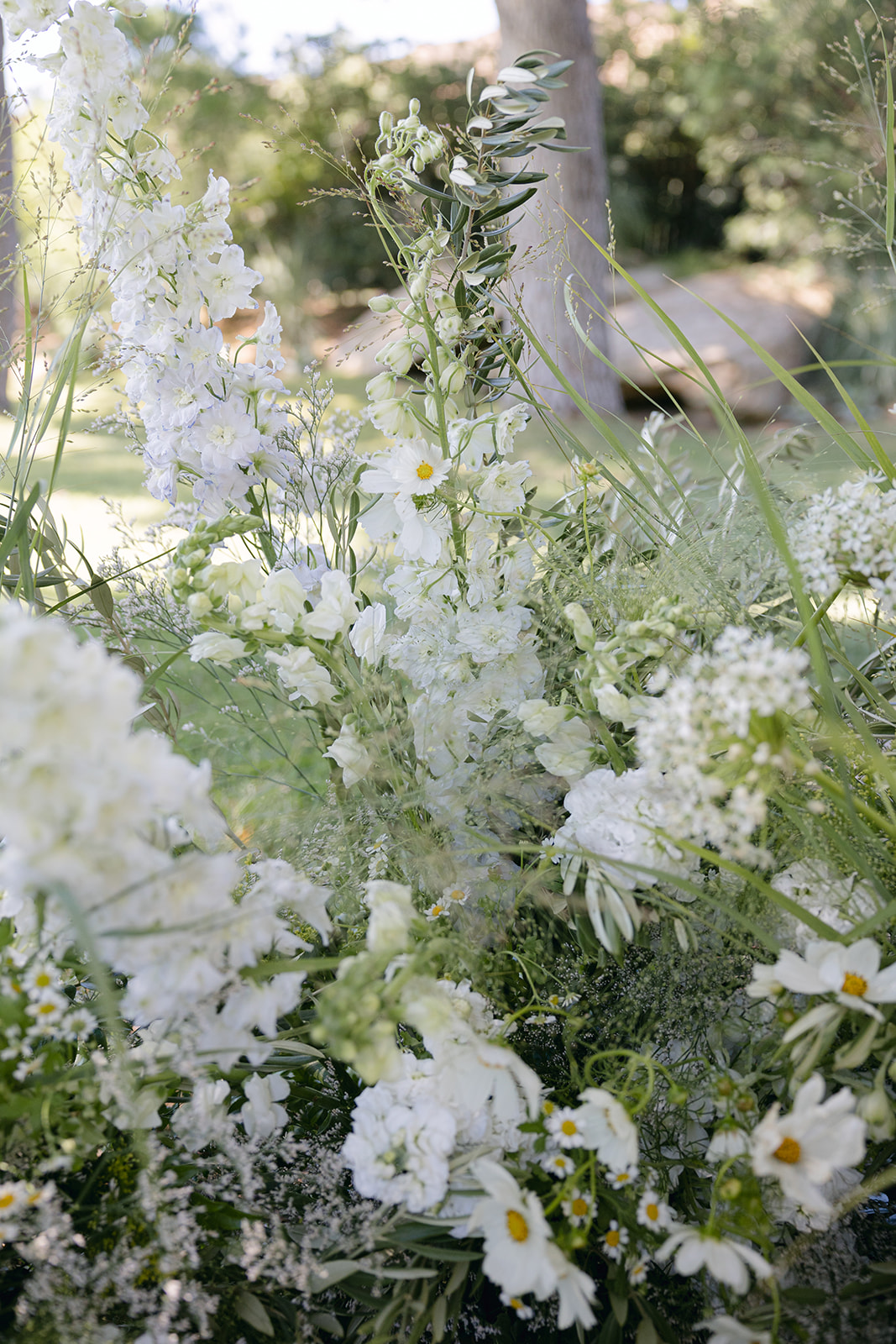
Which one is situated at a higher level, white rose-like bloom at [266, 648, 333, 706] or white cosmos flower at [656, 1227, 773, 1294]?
white rose-like bloom at [266, 648, 333, 706]

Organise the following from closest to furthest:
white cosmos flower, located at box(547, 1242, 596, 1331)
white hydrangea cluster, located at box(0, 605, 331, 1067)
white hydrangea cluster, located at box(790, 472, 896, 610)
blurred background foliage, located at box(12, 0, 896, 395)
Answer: white hydrangea cluster, located at box(0, 605, 331, 1067) < white cosmos flower, located at box(547, 1242, 596, 1331) < white hydrangea cluster, located at box(790, 472, 896, 610) < blurred background foliage, located at box(12, 0, 896, 395)

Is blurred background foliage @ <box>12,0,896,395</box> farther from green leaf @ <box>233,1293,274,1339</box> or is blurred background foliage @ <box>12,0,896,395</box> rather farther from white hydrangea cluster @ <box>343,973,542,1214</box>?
green leaf @ <box>233,1293,274,1339</box>

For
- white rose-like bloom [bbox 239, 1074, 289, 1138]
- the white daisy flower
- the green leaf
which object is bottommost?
the green leaf

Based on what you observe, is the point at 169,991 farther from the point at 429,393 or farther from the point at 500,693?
the point at 429,393

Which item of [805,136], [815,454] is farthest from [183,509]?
[805,136]

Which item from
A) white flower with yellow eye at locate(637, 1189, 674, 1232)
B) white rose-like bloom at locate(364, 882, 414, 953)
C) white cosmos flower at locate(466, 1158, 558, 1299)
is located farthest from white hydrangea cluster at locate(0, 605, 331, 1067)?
white flower with yellow eye at locate(637, 1189, 674, 1232)

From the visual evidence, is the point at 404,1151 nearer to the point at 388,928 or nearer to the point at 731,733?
the point at 388,928

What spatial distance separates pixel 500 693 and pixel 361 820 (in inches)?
6.4

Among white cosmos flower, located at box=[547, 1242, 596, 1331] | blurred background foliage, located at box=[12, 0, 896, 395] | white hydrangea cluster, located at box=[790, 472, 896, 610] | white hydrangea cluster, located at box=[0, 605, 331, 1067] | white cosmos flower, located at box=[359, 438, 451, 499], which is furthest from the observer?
blurred background foliage, located at box=[12, 0, 896, 395]

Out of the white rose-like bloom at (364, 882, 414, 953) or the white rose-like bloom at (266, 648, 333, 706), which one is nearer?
the white rose-like bloom at (364, 882, 414, 953)

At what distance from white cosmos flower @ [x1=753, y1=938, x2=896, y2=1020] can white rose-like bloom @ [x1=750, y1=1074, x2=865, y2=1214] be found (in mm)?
56

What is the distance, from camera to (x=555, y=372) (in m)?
0.82

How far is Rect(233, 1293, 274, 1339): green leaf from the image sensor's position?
1.94 feet

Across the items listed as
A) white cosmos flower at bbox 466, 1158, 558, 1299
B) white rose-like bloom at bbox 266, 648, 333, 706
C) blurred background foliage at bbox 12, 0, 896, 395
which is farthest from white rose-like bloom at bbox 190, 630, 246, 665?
blurred background foliage at bbox 12, 0, 896, 395
